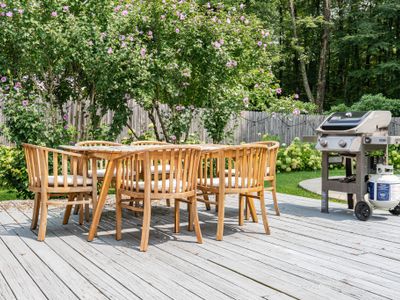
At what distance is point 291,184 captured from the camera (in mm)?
8633

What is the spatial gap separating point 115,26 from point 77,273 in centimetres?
454

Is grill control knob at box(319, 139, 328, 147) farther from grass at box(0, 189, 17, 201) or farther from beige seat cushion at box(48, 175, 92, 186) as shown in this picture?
grass at box(0, 189, 17, 201)

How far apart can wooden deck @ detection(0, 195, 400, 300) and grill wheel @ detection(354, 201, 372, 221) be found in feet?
0.30

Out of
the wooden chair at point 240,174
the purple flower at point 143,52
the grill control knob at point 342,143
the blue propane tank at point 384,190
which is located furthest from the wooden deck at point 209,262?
the purple flower at point 143,52

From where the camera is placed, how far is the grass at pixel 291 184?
7.32 m

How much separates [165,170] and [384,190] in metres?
2.47

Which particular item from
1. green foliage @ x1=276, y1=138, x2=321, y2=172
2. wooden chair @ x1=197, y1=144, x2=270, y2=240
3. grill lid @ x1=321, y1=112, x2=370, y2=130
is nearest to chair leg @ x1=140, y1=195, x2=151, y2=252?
wooden chair @ x1=197, y1=144, x2=270, y2=240

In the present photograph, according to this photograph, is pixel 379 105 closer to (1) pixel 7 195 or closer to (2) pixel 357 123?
(2) pixel 357 123

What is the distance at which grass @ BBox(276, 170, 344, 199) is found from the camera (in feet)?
24.4

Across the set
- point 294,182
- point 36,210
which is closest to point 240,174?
point 36,210

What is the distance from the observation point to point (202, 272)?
3.29m

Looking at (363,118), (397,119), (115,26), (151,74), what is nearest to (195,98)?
(151,74)

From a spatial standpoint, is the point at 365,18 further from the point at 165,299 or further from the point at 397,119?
the point at 165,299

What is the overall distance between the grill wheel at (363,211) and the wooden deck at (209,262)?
0.30 feet
